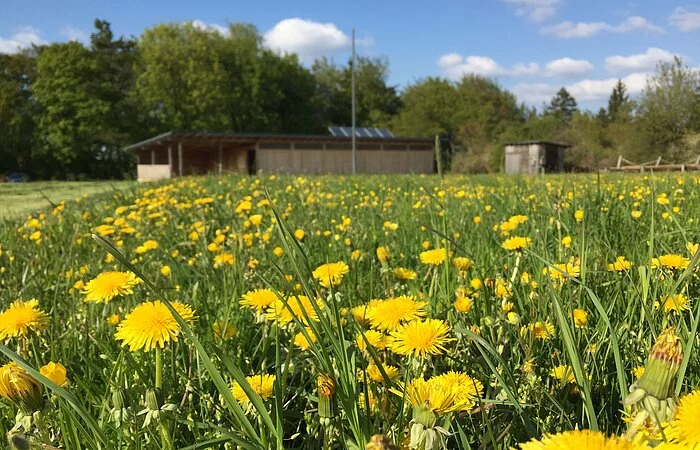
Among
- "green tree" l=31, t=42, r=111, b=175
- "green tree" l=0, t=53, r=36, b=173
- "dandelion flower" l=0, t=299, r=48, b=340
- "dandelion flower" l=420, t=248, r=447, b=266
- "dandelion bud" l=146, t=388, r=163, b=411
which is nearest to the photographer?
"dandelion bud" l=146, t=388, r=163, b=411

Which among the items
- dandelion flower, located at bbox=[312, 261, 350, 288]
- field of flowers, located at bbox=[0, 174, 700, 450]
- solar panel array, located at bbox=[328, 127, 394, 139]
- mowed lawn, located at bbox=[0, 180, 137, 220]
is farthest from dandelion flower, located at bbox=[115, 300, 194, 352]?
solar panel array, located at bbox=[328, 127, 394, 139]

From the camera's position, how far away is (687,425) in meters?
0.41

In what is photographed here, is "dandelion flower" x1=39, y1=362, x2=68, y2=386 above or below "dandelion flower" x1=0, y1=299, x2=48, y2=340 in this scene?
below

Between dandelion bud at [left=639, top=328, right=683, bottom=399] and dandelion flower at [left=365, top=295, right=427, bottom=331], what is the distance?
1.58ft

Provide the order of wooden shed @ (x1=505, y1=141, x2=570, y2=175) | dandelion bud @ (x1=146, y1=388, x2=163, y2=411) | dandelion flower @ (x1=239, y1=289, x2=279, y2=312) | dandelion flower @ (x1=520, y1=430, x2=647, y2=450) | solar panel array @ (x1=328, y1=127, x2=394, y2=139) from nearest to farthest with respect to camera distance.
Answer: dandelion flower @ (x1=520, y1=430, x2=647, y2=450) → dandelion bud @ (x1=146, y1=388, x2=163, y2=411) → dandelion flower @ (x1=239, y1=289, x2=279, y2=312) → wooden shed @ (x1=505, y1=141, x2=570, y2=175) → solar panel array @ (x1=328, y1=127, x2=394, y2=139)

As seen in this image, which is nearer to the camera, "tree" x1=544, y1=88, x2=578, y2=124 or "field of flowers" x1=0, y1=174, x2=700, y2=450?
"field of flowers" x1=0, y1=174, x2=700, y2=450

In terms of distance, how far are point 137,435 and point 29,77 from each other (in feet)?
161

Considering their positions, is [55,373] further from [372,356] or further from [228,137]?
[228,137]

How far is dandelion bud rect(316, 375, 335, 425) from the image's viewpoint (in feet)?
2.16

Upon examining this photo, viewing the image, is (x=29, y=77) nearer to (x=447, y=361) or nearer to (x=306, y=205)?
(x=306, y=205)

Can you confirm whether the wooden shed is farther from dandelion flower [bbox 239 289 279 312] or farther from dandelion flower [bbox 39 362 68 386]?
dandelion flower [bbox 39 362 68 386]

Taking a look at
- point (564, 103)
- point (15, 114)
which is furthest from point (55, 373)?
point (564, 103)

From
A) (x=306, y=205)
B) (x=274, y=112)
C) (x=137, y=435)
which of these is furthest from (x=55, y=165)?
(x=137, y=435)

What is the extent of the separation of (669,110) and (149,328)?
96.1 feet
